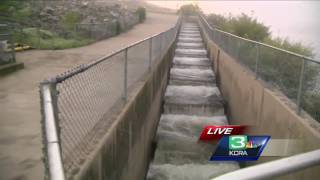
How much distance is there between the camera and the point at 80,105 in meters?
4.77

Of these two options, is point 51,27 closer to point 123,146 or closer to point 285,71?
point 285,71

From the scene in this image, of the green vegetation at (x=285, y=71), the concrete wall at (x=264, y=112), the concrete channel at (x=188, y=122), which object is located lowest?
the concrete channel at (x=188, y=122)

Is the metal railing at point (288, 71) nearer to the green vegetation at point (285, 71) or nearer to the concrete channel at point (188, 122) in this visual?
the green vegetation at point (285, 71)

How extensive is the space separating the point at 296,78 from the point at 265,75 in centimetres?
186

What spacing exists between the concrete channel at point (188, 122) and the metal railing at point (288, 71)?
2.05 metres

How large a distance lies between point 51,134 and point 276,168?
56.0 inches

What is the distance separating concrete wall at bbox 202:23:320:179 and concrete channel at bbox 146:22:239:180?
3.54 feet

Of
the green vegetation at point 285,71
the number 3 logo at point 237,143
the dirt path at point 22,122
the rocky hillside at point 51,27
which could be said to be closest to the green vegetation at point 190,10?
the rocky hillside at point 51,27

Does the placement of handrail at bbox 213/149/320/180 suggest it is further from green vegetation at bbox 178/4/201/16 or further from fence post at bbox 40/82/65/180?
green vegetation at bbox 178/4/201/16

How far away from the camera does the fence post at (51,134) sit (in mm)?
2152

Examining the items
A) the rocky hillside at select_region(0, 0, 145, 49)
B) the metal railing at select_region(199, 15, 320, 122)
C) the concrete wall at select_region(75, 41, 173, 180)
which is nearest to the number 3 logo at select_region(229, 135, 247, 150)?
the concrete wall at select_region(75, 41, 173, 180)

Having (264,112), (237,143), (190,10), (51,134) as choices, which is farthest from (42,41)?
(190,10)

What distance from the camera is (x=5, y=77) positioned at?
10.4 meters

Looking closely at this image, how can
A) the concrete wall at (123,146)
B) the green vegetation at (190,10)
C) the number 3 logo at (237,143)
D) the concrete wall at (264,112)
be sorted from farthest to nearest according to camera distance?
the green vegetation at (190,10) < the concrete wall at (264,112) < the concrete wall at (123,146) < the number 3 logo at (237,143)
